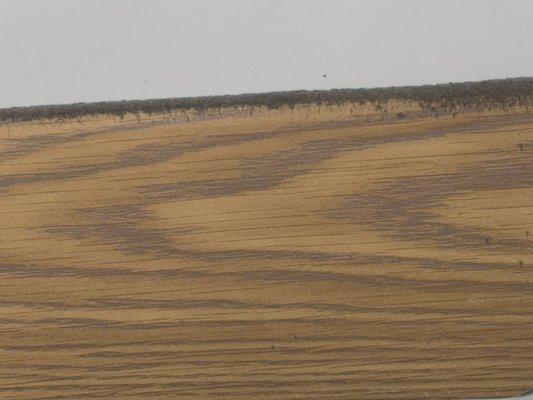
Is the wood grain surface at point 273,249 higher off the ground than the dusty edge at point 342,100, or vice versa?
the dusty edge at point 342,100

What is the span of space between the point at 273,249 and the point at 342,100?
114mm

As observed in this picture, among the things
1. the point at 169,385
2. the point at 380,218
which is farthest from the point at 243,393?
the point at 380,218

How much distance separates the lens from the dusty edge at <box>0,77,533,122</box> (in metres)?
0.60

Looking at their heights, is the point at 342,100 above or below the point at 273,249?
above

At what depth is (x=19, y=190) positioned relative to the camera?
0.62m

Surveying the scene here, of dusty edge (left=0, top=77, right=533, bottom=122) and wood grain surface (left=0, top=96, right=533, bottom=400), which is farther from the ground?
dusty edge (left=0, top=77, right=533, bottom=122)

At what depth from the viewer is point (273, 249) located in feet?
2.05

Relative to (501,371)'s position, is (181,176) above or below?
above

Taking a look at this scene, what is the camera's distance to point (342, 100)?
61cm

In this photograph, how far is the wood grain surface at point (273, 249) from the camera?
613mm

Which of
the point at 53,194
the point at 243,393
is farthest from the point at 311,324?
the point at 53,194

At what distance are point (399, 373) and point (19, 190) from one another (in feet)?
0.98

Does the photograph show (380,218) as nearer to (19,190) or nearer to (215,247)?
(215,247)

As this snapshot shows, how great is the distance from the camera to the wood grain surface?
24.1 inches
